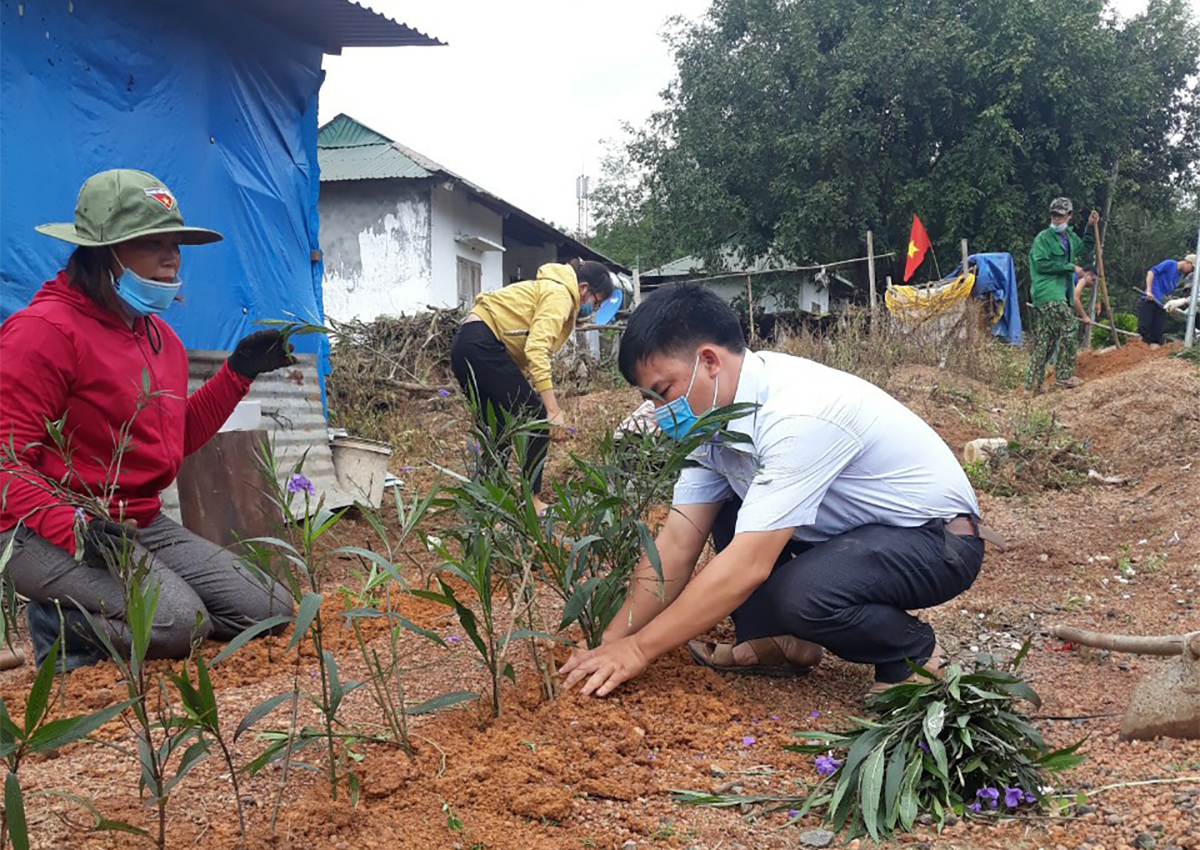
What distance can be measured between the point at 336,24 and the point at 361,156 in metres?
11.1

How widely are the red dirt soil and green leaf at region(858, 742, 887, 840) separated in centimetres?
7

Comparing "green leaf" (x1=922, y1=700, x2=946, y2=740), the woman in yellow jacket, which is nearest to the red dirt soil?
"green leaf" (x1=922, y1=700, x2=946, y2=740)

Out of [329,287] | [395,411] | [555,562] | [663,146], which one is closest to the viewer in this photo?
[555,562]

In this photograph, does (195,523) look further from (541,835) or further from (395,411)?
(395,411)

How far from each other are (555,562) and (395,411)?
19.1ft

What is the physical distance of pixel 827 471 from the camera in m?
2.08

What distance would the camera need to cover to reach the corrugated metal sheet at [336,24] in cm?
472

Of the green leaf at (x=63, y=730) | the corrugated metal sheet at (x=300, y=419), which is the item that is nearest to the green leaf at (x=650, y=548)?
the green leaf at (x=63, y=730)

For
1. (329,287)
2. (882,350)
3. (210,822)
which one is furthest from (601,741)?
(329,287)

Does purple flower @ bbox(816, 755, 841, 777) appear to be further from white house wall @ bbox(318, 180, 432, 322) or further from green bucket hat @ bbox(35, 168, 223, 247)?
white house wall @ bbox(318, 180, 432, 322)

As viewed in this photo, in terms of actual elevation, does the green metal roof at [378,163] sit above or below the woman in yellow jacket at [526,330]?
above

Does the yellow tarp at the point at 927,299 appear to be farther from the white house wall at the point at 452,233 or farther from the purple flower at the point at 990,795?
the purple flower at the point at 990,795

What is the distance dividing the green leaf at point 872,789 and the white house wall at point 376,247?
13.6 metres

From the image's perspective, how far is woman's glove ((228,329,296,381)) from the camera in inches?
114
